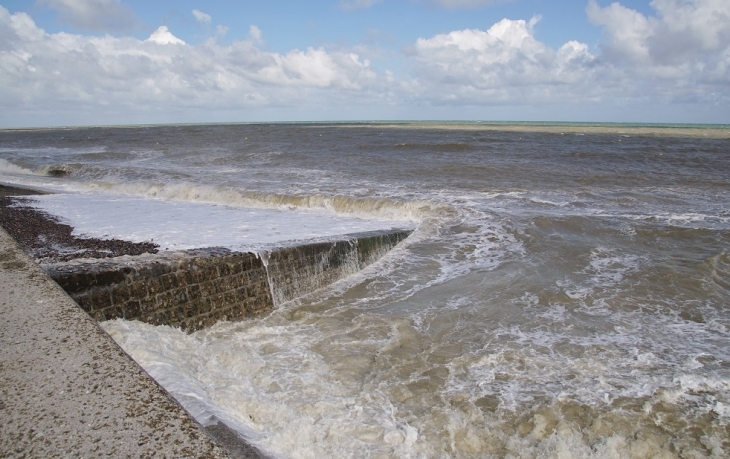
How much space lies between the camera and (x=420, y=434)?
4.25 meters

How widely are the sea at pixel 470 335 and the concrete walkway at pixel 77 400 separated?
39.7 inches

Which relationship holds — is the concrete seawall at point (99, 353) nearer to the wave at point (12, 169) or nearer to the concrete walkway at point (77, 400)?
the concrete walkway at point (77, 400)

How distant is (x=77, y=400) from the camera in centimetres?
247

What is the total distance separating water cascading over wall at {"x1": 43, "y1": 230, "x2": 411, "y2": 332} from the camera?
563 centimetres

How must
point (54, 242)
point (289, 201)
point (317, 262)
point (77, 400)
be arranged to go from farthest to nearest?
point (289, 201) < point (54, 242) < point (317, 262) < point (77, 400)

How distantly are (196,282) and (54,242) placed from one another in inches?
168

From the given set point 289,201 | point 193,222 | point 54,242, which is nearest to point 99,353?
point 54,242

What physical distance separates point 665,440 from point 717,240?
27.2ft

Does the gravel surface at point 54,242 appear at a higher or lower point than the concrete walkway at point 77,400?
lower

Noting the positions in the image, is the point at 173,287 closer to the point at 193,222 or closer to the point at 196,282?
the point at 196,282

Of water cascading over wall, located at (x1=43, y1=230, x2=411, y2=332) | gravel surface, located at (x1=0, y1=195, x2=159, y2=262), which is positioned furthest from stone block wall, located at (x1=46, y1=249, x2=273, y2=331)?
gravel surface, located at (x1=0, y1=195, x2=159, y2=262)

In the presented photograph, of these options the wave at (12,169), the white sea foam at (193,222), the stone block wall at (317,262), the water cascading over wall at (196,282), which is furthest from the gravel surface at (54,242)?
the wave at (12,169)

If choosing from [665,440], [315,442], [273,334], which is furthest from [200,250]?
[665,440]

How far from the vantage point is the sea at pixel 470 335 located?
13.9ft
